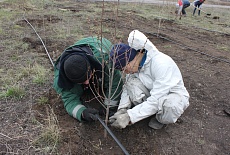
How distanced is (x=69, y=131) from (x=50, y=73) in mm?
1624

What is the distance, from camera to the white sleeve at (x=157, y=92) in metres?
2.60

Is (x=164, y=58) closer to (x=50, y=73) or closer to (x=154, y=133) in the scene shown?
(x=154, y=133)

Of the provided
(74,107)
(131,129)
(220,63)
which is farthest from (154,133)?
(220,63)

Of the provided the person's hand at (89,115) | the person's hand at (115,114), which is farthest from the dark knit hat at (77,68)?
the person's hand at (115,114)

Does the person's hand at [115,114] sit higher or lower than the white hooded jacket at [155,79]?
lower

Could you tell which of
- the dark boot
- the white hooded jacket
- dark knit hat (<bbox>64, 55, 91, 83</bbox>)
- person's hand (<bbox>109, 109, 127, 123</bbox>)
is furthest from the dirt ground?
dark knit hat (<bbox>64, 55, 91, 83</bbox>)

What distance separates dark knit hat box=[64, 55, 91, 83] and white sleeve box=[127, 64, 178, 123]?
643mm

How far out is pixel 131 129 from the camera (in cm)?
291

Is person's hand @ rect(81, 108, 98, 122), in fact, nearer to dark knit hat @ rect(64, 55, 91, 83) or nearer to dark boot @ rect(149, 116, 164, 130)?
dark knit hat @ rect(64, 55, 91, 83)

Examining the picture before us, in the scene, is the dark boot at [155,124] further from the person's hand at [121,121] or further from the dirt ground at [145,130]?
the person's hand at [121,121]

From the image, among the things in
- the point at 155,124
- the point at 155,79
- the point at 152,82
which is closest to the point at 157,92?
the point at 155,79

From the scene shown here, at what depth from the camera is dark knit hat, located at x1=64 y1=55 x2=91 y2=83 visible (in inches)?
96.7

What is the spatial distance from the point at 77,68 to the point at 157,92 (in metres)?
0.92

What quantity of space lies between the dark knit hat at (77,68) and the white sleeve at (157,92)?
2.11 feet
